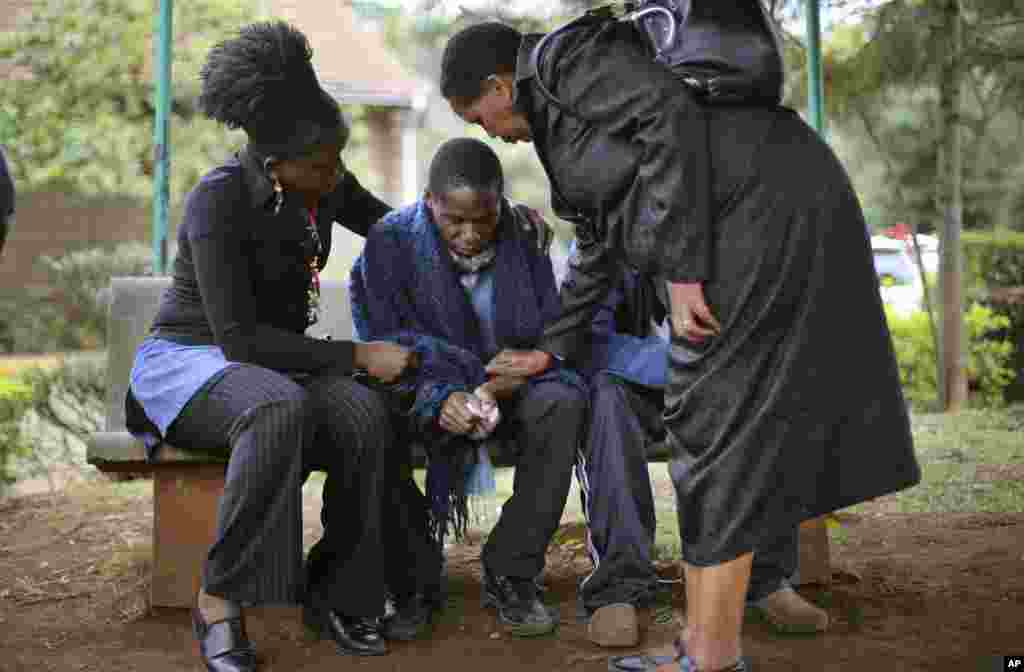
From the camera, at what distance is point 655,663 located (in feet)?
10.6

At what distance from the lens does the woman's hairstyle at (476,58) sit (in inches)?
143

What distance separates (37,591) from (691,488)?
270 centimetres

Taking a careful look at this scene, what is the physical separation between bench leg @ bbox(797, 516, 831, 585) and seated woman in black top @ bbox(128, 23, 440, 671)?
1225 mm

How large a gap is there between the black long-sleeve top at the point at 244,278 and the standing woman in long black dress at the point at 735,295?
112 centimetres

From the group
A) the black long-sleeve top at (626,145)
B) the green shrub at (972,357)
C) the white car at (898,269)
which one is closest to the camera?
the black long-sleeve top at (626,145)

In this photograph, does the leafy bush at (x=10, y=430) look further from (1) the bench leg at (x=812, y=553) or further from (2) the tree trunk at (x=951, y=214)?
(2) the tree trunk at (x=951, y=214)

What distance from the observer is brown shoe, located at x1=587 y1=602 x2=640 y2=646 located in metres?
3.64

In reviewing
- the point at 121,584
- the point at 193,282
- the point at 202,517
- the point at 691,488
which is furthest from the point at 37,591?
the point at 691,488

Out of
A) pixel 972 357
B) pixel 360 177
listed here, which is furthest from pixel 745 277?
pixel 360 177

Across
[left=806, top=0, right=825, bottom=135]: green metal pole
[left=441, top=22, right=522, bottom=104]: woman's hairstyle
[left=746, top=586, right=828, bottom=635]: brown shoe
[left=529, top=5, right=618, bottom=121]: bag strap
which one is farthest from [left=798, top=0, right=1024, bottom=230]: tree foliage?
[left=529, top=5, right=618, bottom=121]: bag strap

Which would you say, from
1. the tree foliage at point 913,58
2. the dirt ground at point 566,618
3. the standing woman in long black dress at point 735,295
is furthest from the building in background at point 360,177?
the standing woman in long black dress at point 735,295

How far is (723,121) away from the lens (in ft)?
9.34

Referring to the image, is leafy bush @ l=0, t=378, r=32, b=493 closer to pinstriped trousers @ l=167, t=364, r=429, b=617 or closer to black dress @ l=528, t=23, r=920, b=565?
pinstriped trousers @ l=167, t=364, r=429, b=617

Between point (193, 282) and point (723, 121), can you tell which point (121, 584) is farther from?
point (723, 121)
